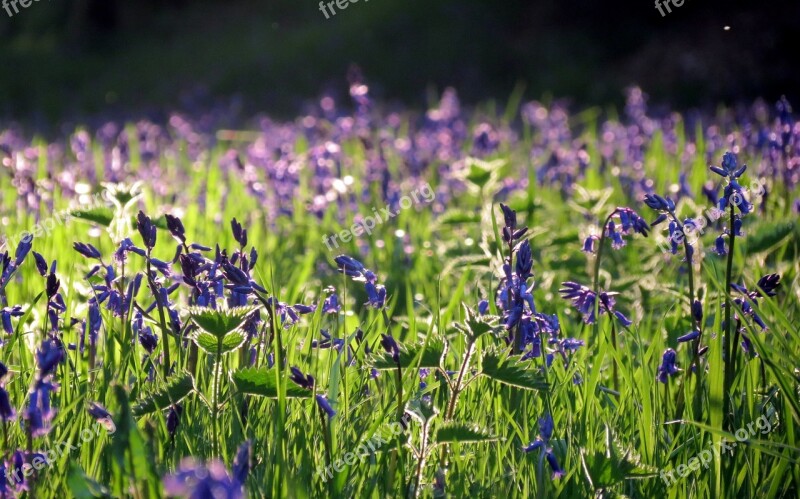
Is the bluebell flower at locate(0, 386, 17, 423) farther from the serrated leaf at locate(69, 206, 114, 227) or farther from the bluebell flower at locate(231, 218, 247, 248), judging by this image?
the serrated leaf at locate(69, 206, 114, 227)

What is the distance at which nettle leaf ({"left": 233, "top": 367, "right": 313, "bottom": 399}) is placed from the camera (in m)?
1.93

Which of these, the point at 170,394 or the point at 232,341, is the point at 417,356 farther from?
the point at 170,394

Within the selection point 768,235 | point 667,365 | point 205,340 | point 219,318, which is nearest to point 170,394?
point 205,340

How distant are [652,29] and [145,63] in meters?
10.9

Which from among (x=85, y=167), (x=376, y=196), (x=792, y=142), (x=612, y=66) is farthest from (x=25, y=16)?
(x=792, y=142)

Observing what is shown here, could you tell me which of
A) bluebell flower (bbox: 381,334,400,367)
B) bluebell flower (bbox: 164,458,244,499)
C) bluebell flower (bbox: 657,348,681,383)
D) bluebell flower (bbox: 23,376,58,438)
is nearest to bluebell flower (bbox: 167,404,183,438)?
bluebell flower (bbox: 23,376,58,438)

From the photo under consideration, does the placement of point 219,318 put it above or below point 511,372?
above

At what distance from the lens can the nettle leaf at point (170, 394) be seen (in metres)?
1.95

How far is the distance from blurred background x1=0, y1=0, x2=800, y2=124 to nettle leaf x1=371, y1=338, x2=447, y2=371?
1019cm

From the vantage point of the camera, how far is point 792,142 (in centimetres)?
457

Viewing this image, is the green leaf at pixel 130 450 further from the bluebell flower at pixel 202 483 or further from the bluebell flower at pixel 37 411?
the bluebell flower at pixel 202 483

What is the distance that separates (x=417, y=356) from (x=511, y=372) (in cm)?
22

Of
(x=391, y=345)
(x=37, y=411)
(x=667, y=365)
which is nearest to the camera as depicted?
(x=37, y=411)

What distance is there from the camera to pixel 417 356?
1.96m
